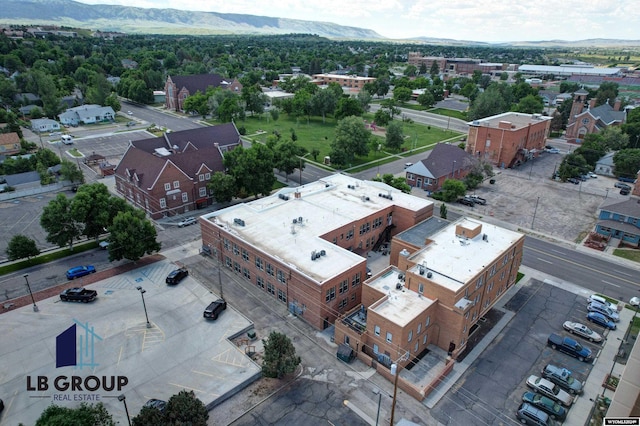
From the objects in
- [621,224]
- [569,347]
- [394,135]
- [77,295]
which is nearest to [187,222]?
[77,295]

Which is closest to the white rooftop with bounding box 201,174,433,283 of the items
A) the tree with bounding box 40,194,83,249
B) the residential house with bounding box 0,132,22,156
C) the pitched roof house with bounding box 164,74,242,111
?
the tree with bounding box 40,194,83,249

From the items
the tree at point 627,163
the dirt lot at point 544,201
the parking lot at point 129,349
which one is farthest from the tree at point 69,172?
the tree at point 627,163

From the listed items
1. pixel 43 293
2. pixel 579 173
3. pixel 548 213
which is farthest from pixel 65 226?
pixel 579 173

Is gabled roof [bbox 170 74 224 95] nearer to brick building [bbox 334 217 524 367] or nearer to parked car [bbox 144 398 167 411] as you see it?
brick building [bbox 334 217 524 367]

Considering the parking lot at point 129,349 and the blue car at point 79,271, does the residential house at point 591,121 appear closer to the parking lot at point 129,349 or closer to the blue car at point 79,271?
the parking lot at point 129,349

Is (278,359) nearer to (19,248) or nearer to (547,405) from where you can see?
(547,405)
